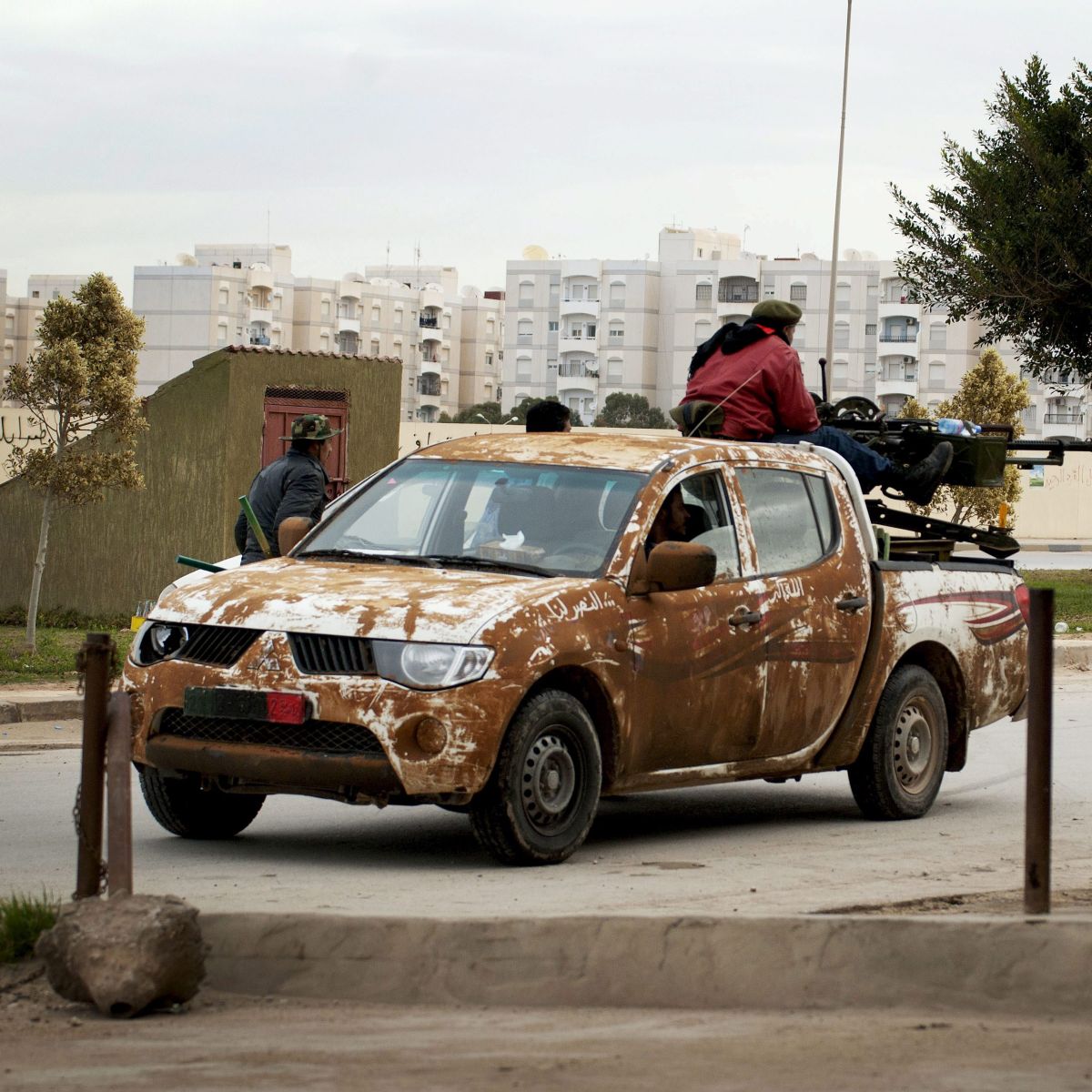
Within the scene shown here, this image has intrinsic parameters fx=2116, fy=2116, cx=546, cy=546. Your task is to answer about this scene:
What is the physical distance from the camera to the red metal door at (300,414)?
71.4 feet

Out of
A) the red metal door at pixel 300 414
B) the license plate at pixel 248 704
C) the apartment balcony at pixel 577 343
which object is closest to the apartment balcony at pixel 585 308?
the apartment balcony at pixel 577 343

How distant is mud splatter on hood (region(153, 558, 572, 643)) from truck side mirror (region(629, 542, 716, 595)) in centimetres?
35

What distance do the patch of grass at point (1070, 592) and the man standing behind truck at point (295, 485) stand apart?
9.20 m

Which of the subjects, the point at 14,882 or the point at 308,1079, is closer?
the point at 308,1079

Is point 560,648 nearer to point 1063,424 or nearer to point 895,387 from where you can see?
point 1063,424

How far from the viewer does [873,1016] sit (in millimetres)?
5680

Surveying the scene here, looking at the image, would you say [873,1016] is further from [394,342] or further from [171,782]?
[394,342]

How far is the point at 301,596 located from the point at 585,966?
2.39m

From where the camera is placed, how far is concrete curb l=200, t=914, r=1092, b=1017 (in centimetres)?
579

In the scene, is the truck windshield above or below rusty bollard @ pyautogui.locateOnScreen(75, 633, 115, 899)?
above

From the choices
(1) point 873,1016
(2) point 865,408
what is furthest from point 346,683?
(2) point 865,408

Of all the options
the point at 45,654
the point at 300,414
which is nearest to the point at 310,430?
the point at 45,654

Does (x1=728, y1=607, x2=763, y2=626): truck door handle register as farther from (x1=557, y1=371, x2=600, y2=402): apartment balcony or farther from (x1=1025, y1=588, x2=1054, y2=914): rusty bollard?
(x1=557, y1=371, x2=600, y2=402): apartment balcony

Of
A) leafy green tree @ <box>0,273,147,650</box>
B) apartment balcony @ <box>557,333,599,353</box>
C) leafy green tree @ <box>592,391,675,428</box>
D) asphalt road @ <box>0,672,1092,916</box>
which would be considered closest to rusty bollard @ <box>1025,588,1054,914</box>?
asphalt road @ <box>0,672,1092,916</box>
